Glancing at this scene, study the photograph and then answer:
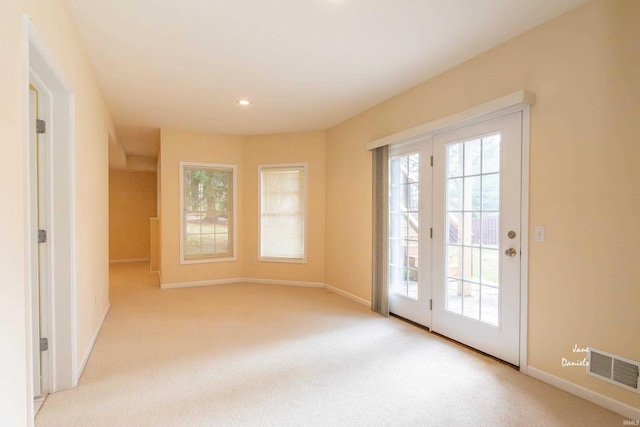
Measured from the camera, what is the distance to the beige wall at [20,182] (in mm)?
1316

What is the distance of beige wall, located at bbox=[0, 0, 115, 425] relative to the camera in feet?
4.32

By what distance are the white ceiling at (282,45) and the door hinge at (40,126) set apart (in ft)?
2.58

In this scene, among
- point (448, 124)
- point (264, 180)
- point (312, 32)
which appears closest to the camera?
point (312, 32)

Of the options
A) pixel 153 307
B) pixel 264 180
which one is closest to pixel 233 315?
pixel 153 307

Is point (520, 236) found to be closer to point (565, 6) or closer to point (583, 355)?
point (583, 355)

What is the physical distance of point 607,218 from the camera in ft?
7.09

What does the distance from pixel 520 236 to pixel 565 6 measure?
1582 millimetres

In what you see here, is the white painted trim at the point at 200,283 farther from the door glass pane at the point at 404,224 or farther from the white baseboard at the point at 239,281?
the door glass pane at the point at 404,224

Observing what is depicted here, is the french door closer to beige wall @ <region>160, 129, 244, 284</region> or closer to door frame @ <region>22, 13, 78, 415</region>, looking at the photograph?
door frame @ <region>22, 13, 78, 415</region>

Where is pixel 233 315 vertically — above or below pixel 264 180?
below

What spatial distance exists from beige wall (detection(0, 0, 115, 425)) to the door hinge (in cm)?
26

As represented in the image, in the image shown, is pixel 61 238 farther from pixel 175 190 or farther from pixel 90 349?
pixel 175 190

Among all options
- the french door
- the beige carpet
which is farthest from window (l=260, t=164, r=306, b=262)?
the french door

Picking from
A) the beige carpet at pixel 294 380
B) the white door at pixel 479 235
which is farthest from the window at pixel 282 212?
the white door at pixel 479 235
